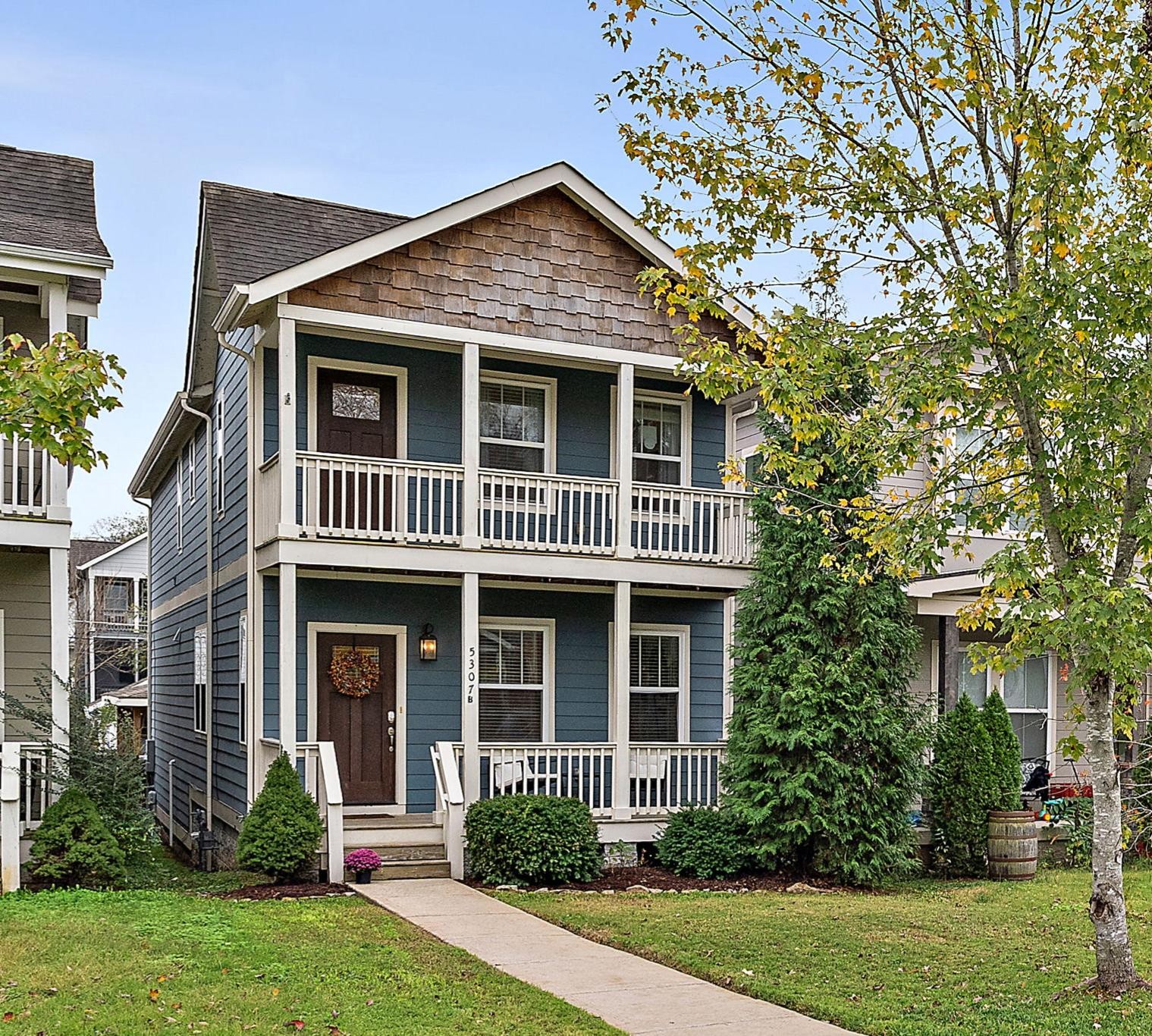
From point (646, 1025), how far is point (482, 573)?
670 cm

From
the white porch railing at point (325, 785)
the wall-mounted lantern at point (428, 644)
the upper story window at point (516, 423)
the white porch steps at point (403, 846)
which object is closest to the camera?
the white porch railing at point (325, 785)

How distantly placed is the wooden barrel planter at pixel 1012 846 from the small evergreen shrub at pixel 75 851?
897cm

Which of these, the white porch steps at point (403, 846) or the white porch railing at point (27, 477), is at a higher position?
the white porch railing at point (27, 477)

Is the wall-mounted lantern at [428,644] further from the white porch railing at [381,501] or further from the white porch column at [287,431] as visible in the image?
the white porch column at [287,431]

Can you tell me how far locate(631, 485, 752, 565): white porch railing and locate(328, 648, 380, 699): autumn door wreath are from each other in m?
3.32

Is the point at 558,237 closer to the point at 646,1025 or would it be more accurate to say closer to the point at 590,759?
the point at 590,759

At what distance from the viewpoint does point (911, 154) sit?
8312 mm

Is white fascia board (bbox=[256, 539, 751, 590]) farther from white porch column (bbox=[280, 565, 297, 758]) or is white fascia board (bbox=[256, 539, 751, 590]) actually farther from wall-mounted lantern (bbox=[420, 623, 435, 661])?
wall-mounted lantern (bbox=[420, 623, 435, 661])

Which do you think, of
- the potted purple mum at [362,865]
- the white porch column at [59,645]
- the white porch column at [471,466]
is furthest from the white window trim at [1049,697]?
the white porch column at [59,645]

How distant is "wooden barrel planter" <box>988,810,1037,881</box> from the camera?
1327cm

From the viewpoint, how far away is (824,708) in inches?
495

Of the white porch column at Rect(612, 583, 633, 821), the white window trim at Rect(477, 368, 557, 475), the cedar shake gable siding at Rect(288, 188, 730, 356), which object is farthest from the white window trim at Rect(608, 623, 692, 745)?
the cedar shake gable siding at Rect(288, 188, 730, 356)

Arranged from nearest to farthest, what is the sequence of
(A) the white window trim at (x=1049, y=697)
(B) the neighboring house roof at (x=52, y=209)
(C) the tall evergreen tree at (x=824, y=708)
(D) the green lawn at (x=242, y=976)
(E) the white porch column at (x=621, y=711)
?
1. (D) the green lawn at (x=242, y=976)
2. (B) the neighboring house roof at (x=52, y=209)
3. (C) the tall evergreen tree at (x=824, y=708)
4. (E) the white porch column at (x=621, y=711)
5. (A) the white window trim at (x=1049, y=697)

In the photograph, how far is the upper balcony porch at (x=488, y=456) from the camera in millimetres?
12758
